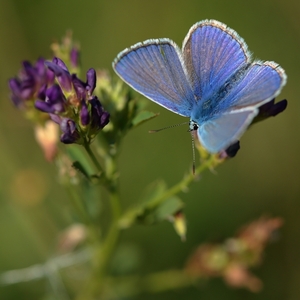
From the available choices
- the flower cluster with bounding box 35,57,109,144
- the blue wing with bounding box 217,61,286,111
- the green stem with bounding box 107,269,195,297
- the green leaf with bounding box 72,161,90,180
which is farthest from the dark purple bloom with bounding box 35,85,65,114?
the green stem with bounding box 107,269,195,297

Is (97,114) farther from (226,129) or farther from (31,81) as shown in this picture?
(31,81)

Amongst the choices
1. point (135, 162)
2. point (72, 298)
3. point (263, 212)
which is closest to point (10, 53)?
point (135, 162)

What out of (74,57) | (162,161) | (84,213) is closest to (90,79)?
(74,57)

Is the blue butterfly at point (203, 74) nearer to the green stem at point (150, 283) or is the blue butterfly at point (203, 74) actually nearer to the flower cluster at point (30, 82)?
the flower cluster at point (30, 82)

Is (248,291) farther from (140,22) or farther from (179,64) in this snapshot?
(140,22)

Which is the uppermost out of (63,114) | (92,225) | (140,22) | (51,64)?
(140,22)

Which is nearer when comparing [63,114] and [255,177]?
[63,114]
